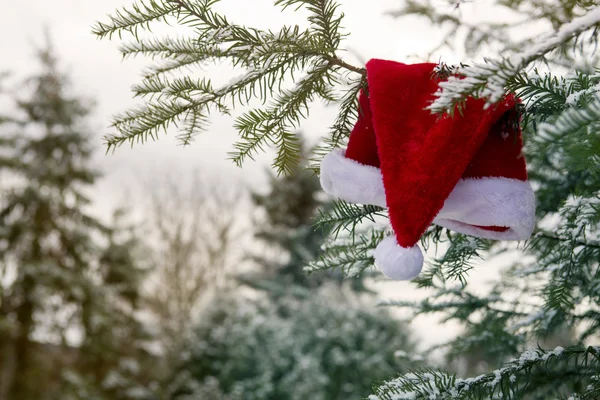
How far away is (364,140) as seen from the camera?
3.61 feet

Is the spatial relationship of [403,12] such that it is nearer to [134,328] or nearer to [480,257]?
[480,257]

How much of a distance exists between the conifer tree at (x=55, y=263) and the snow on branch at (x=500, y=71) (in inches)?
285

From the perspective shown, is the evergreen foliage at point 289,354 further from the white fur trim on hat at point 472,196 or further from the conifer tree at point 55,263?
the white fur trim on hat at point 472,196

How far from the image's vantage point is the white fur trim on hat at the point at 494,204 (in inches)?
37.8

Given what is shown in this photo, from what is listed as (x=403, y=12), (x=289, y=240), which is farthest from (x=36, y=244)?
(x=403, y=12)

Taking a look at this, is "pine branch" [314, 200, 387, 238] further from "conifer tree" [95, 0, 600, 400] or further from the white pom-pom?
the white pom-pom

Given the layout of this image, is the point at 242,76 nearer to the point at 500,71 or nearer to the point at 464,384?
the point at 500,71

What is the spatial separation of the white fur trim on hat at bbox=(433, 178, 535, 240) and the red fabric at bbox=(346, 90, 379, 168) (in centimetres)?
18

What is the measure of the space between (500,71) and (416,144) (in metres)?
0.25

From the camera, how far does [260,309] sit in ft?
24.8

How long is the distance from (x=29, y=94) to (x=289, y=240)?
471 centimetres

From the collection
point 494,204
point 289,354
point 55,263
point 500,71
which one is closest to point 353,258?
point 494,204

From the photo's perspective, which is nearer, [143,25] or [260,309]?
[143,25]

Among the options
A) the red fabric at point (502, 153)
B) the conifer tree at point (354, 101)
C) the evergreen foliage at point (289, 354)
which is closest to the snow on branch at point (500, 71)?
the conifer tree at point (354, 101)
